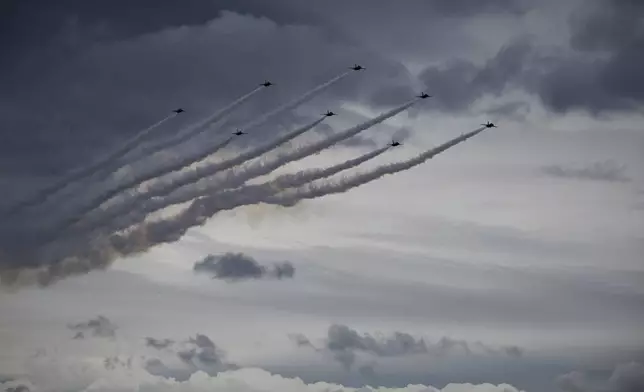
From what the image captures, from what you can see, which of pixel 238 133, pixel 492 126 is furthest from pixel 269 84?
pixel 492 126

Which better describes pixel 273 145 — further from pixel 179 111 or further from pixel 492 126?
pixel 492 126

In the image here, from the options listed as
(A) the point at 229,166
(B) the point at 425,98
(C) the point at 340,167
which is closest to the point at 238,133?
(A) the point at 229,166

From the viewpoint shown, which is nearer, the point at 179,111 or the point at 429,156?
the point at 429,156

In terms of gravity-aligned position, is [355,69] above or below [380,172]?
above

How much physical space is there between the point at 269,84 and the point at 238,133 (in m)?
6.94

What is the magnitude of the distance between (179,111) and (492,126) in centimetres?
3809

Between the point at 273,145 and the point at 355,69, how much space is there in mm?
13050

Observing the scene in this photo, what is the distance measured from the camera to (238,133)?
469 ft

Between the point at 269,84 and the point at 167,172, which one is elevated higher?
the point at 269,84

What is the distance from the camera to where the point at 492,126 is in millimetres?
143250

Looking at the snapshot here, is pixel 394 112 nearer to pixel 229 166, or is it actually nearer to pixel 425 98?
pixel 425 98

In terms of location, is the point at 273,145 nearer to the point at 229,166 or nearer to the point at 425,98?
the point at 229,166

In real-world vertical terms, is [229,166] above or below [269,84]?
below

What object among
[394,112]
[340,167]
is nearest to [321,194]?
[340,167]
